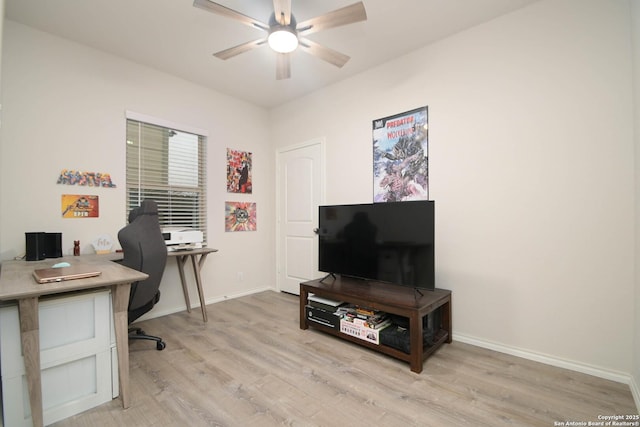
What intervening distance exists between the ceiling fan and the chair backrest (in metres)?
1.45

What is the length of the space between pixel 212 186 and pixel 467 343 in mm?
3318

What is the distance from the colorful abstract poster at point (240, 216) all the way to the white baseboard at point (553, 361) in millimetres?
2890

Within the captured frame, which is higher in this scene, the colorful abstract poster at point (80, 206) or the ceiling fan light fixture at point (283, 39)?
the ceiling fan light fixture at point (283, 39)

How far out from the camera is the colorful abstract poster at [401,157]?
276cm

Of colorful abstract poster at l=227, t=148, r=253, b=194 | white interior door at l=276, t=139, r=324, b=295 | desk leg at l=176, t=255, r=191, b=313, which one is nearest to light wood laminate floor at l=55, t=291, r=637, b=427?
desk leg at l=176, t=255, r=191, b=313

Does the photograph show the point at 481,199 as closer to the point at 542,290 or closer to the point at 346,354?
the point at 542,290

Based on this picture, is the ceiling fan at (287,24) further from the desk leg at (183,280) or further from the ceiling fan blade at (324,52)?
the desk leg at (183,280)

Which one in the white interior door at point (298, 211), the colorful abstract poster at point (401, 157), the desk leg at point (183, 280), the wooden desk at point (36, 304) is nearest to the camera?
the wooden desk at point (36, 304)

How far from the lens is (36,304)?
1.41 meters

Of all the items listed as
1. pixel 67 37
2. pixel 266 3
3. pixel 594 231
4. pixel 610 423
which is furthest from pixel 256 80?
pixel 610 423

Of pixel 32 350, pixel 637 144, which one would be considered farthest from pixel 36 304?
pixel 637 144

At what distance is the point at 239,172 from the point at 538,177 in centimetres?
336

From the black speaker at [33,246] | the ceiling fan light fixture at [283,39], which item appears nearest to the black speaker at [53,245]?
the black speaker at [33,246]

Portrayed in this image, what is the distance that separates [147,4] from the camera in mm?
2195
